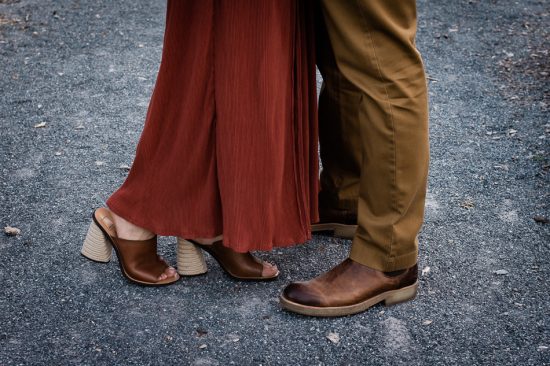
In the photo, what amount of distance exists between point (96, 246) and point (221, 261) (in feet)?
1.37

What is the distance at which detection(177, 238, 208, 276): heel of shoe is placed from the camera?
2465 mm

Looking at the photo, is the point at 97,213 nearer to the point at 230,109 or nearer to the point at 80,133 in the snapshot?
the point at 230,109

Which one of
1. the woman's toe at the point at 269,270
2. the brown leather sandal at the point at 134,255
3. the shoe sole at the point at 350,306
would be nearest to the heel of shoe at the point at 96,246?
the brown leather sandal at the point at 134,255

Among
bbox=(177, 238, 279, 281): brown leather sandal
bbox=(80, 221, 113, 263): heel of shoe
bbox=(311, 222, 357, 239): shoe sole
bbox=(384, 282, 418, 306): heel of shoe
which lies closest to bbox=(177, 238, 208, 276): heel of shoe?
bbox=(177, 238, 279, 281): brown leather sandal

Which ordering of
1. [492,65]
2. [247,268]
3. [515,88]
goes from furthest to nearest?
[492,65] < [515,88] < [247,268]

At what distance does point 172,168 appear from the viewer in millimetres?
2326

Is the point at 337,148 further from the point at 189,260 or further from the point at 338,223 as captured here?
the point at 189,260

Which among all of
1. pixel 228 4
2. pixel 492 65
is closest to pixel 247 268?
pixel 228 4

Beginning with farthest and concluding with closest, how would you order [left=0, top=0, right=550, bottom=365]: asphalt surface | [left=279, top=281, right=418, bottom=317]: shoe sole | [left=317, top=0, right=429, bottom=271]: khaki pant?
[left=279, top=281, right=418, bottom=317]: shoe sole < [left=0, top=0, right=550, bottom=365]: asphalt surface < [left=317, top=0, right=429, bottom=271]: khaki pant

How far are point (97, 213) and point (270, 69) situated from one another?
0.77 meters

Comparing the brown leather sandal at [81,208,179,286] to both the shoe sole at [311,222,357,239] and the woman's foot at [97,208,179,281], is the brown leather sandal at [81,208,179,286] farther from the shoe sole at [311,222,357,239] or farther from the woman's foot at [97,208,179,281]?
the shoe sole at [311,222,357,239]

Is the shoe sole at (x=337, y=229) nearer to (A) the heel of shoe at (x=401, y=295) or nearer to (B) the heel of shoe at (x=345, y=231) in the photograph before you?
(B) the heel of shoe at (x=345, y=231)

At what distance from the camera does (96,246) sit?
8.30 feet

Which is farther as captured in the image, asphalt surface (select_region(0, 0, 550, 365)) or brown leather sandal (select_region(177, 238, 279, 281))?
brown leather sandal (select_region(177, 238, 279, 281))
